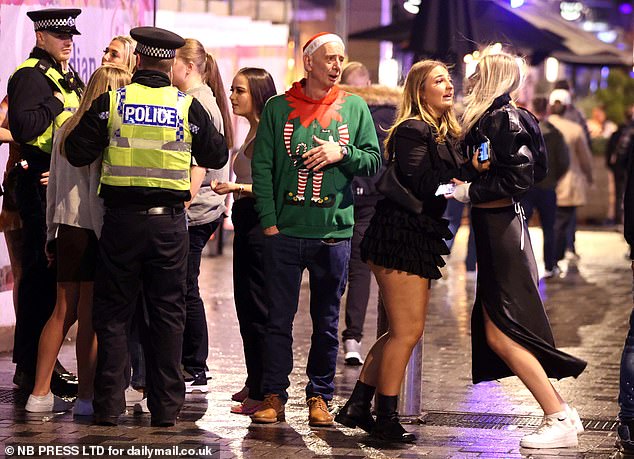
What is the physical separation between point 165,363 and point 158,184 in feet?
3.22

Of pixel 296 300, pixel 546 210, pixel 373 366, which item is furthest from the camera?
pixel 546 210

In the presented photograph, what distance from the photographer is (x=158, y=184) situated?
7.46m

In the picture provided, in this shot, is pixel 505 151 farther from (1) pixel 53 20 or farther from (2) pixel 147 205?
(1) pixel 53 20

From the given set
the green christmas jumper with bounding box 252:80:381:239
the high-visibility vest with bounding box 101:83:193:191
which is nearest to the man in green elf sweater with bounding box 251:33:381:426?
the green christmas jumper with bounding box 252:80:381:239

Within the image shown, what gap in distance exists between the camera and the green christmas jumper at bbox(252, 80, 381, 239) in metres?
7.67

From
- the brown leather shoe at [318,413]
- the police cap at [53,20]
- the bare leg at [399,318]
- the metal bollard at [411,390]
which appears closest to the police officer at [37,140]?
the police cap at [53,20]

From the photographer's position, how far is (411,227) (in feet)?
24.0

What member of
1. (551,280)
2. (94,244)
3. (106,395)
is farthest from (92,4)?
(551,280)

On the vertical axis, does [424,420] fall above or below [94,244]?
below

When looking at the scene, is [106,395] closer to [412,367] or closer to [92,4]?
[412,367]

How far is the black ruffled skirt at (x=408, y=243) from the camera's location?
7.30 metres

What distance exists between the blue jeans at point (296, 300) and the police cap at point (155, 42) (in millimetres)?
1174

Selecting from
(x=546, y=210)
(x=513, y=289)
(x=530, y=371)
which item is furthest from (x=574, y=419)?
Result: (x=546, y=210)

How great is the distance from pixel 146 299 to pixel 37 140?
1272mm
